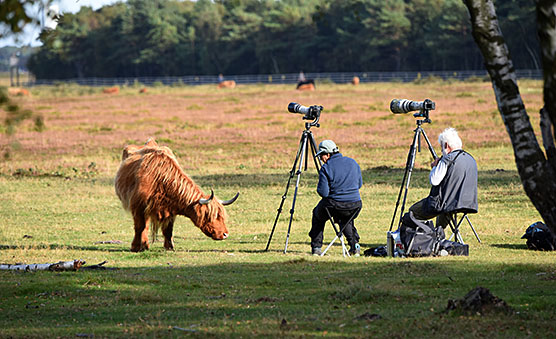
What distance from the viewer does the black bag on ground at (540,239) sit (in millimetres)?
10297

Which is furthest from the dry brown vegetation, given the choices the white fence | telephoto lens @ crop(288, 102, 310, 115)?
the white fence

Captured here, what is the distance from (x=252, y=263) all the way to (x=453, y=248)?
2.64m

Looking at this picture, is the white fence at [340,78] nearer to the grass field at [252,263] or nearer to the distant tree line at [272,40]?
the distant tree line at [272,40]

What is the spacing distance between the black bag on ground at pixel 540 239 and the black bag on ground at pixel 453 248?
1072 millimetres

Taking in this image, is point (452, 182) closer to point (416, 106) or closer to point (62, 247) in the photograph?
point (416, 106)

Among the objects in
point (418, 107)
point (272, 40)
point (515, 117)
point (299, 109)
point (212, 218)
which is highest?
point (272, 40)

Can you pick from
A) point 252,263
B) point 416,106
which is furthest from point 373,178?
point 252,263

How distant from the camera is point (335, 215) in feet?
35.3

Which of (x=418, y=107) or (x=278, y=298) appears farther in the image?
(x=418, y=107)

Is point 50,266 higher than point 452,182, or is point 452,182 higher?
point 452,182

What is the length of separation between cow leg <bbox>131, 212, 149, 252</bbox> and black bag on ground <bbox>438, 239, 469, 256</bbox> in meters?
4.56

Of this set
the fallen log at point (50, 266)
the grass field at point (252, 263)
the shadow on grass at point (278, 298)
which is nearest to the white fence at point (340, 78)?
the grass field at point (252, 263)

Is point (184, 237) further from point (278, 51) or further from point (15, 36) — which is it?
point (278, 51)

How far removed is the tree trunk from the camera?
578cm
